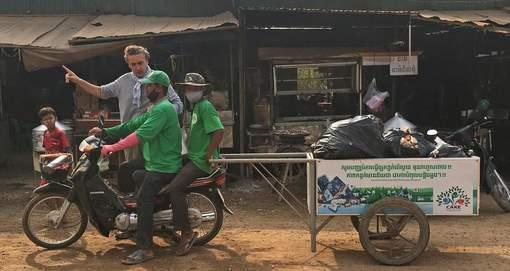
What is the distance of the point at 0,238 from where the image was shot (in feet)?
17.8

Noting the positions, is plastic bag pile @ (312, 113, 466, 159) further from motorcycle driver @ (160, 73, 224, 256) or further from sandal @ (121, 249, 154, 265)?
sandal @ (121, 249, 154, 265)

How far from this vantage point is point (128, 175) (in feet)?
15.9

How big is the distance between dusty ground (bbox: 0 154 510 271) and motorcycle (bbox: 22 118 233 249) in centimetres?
17

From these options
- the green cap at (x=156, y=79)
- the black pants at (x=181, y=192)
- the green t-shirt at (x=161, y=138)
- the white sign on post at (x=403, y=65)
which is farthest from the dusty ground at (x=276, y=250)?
the white sign on post at (x=403, y=65)

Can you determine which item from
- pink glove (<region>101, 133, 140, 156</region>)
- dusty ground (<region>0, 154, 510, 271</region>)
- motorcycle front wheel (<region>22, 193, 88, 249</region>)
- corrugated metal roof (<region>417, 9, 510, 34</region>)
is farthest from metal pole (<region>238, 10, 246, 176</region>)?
pink glove (<region>101, 133, 140, 156</region>)

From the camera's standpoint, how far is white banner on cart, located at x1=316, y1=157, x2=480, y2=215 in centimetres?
436

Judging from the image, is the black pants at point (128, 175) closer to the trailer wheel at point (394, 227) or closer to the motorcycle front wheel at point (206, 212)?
the motorcycle front wheel at point (206, 212)

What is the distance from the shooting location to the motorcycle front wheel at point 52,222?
15.6ft

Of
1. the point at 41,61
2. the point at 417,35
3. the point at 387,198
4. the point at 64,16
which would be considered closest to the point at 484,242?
the point at 387,198

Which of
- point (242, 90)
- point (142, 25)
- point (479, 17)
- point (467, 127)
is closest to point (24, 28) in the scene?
point (142, 25)

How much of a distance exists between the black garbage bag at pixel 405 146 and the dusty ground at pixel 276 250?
93 cm

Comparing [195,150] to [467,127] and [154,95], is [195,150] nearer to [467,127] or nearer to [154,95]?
[154,95]

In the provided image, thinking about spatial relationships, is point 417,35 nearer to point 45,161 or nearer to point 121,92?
point 121,92

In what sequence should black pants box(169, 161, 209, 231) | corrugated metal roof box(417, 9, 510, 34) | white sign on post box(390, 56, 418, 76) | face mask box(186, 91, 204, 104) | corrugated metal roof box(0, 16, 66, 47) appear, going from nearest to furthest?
black pants box(169, 161, 209, 231)
face mask box(186, 91, 204, 104)
corrugated metal roof box(417, 9, 510, 34)
corrugated metal roof box(0, 16, 66, 47)
white sign on post box(390, 56, 418, 76)
